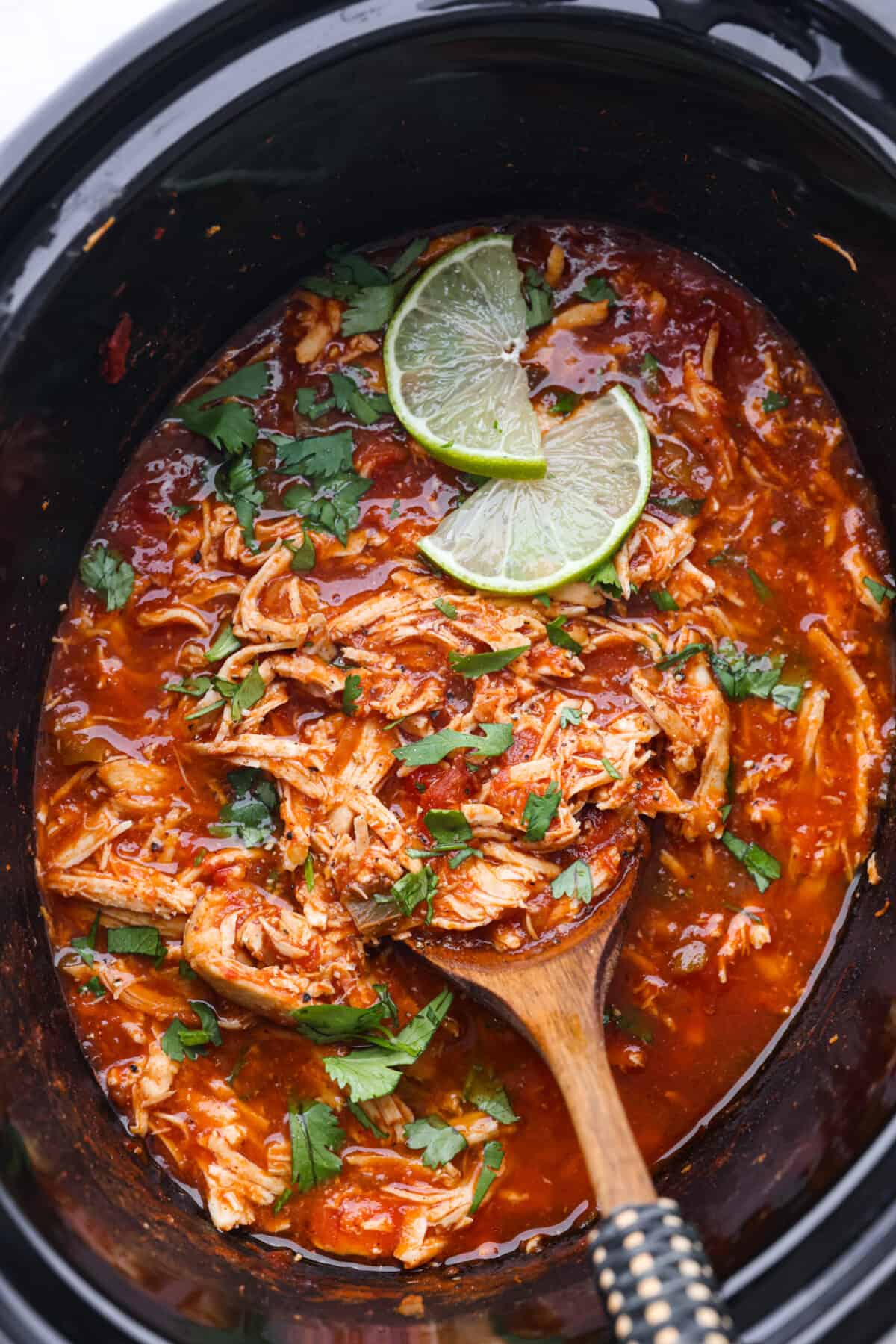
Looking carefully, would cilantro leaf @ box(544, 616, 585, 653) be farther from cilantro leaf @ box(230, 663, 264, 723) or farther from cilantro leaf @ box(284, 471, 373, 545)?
cilantro leaf @ box(230, 663, 264, 723)

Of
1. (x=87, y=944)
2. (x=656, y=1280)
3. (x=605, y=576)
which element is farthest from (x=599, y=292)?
(x=656, y=1280)

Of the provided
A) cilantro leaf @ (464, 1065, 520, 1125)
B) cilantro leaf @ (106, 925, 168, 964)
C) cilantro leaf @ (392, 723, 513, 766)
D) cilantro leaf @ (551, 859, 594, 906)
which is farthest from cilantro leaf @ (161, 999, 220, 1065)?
cilantro leaf @ (551, 859, 594, 906)

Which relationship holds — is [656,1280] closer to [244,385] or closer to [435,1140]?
[435,1140]

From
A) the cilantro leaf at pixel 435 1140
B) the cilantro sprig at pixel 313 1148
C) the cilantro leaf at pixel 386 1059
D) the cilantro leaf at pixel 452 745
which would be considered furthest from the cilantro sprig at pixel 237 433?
the cilantro leaf at pixel 435 1140

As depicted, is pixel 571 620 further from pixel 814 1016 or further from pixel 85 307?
pixel 85 307

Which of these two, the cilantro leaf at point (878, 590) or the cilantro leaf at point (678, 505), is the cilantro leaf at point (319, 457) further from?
the cilantro leaf at point (878, 590)
